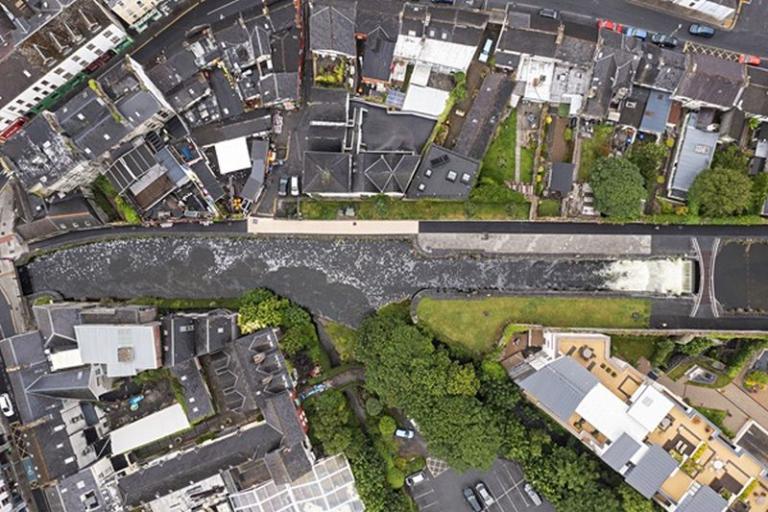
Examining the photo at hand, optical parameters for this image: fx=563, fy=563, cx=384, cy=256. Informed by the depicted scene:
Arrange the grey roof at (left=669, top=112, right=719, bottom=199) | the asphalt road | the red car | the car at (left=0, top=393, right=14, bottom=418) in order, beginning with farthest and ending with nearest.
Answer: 1. the car at (left=0, top=393, right=14, bottom=418)
2. the asphalt road
3. the red car
4. the grey roof at (left=669, top=112, right=719, bottom=199)

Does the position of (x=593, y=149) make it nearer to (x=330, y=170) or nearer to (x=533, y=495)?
(x=330, y=170)

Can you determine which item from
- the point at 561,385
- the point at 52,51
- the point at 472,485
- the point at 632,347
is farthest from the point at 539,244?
the point at 52,51

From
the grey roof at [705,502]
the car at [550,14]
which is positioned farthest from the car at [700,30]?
the grey roof at [705,502]

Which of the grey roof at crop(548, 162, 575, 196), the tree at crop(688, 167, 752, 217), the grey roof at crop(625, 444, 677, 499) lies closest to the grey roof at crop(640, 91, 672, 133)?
the tree at crop(688, 167, 752, 217)

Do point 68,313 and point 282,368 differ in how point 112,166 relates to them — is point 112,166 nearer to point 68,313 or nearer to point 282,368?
point 68,313

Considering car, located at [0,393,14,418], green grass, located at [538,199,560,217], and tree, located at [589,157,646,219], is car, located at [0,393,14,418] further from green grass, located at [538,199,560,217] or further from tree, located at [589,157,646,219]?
tree, located at [589,157,646,219]

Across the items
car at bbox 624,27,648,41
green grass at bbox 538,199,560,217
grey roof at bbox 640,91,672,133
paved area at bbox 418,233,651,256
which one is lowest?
paved area at bbox 418,233,651,256
